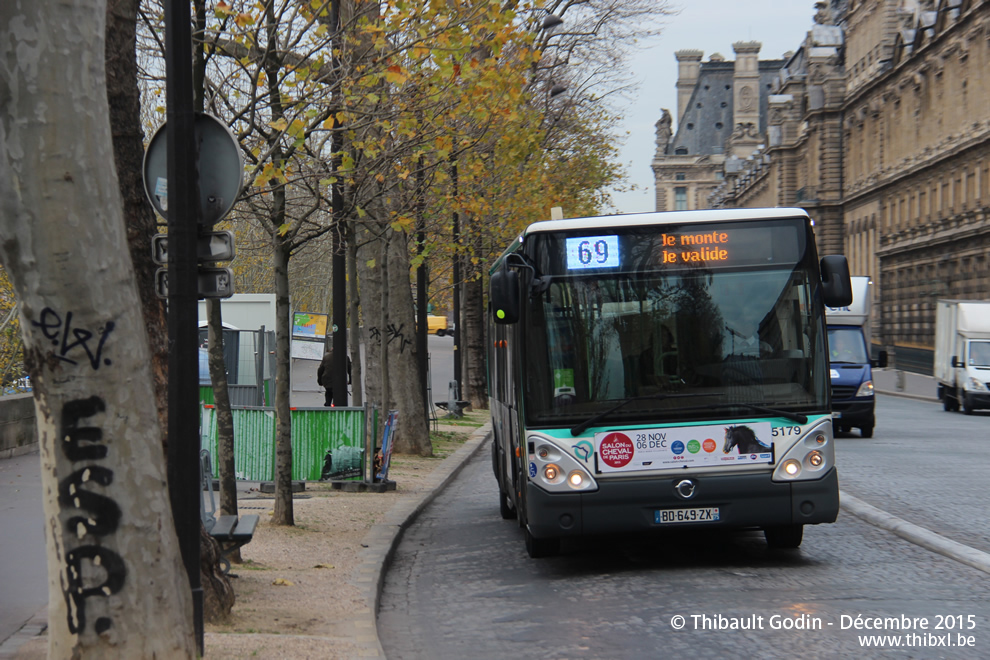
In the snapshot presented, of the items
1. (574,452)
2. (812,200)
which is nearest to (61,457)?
(574,452)

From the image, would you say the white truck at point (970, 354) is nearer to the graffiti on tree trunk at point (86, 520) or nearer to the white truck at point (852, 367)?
the white truck at point (852, 367)

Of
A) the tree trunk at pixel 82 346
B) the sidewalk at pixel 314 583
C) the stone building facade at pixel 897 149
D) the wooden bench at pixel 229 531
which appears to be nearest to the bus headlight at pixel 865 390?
the sidewalk at pixel 314 583

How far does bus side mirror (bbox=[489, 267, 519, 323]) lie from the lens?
356 inches

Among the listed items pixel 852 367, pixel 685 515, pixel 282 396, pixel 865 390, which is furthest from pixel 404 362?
pixel 685 515

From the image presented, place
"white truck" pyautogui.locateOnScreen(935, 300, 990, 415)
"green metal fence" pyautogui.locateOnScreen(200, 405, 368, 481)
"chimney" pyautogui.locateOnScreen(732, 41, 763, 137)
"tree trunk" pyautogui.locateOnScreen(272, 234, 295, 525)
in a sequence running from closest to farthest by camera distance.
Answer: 1. "tree trunk" pyautogui.locateOnScreen(272, 234, 295, 525)
2. "green metal fence" pyautogui.locateOnScreen(200, 405, 368, 481)
3. "white truck" pyautogui.locateOnScreen(935, 300, 990, 415)
4. "chimney" pyautogui.locateOnScreen(732, 41, 763, 137)

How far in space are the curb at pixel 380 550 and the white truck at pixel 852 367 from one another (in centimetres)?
860

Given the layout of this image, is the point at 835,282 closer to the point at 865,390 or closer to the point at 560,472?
the point at 560,472

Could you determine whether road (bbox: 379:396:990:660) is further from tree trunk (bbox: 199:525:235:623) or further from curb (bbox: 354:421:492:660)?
tree trunk (bbox: 199:525:235:623)

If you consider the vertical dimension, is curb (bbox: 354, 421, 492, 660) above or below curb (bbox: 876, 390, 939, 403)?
above

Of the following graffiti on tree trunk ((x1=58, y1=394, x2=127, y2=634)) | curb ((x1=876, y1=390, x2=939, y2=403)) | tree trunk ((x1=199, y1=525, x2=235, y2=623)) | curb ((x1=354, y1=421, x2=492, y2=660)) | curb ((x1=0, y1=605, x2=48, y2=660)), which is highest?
graffiti on tree trunk ((x1=58, y1=394, x2=127, y2=634))

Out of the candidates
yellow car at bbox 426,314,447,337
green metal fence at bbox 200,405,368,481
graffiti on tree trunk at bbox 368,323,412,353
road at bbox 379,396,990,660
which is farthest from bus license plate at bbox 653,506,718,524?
yellow car at bbox 426,314,447,337

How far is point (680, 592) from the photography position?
828 centimetres

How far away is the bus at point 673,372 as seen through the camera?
30.4 ft

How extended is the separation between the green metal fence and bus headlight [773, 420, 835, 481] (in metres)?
6.63
